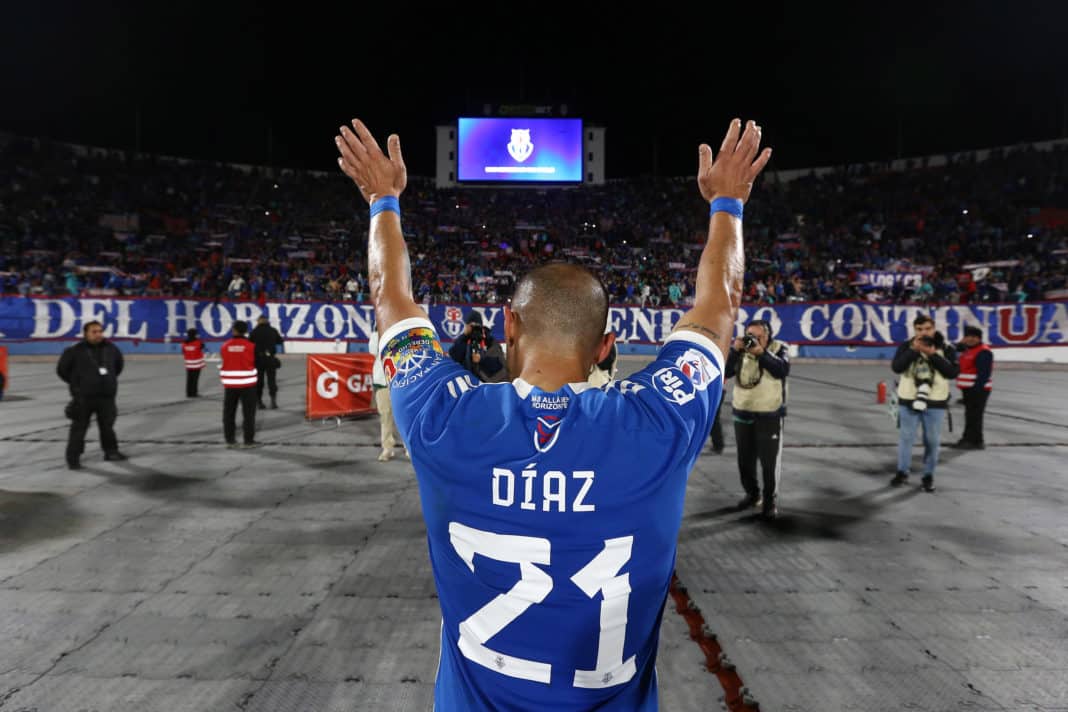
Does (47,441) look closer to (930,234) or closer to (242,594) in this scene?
(242,594)

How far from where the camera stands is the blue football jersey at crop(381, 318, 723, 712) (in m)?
1.31

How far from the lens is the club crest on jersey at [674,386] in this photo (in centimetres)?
141

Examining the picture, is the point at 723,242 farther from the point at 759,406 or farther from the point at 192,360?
the point at 192,360

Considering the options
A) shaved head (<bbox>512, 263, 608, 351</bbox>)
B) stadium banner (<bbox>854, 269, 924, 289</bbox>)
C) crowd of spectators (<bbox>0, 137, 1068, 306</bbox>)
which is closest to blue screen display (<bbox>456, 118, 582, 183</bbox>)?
crowd of spectators (<bbox>0, 137, 1068, 306</bbox>)

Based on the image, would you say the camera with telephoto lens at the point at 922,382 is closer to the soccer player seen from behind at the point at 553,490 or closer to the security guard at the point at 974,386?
the security guard at the point at 974,386

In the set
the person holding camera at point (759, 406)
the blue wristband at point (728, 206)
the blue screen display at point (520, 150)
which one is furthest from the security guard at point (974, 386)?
the blue screen display at point (520, 150)

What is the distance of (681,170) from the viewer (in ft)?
176

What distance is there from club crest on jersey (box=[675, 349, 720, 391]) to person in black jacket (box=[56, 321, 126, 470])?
32.6 feet

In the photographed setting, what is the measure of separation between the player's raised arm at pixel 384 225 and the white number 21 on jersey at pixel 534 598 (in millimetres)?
588

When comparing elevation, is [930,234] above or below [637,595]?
above

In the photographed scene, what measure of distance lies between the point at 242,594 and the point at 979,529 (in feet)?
23.1

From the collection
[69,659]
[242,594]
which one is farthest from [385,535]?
[69,659]

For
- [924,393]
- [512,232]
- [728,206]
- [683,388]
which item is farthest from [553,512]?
[512,232]

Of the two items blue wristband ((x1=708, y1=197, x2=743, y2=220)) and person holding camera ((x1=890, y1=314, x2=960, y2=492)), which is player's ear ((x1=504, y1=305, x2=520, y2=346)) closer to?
blue wristband ((x1=708, y1=197, x2=743, y2=220))
